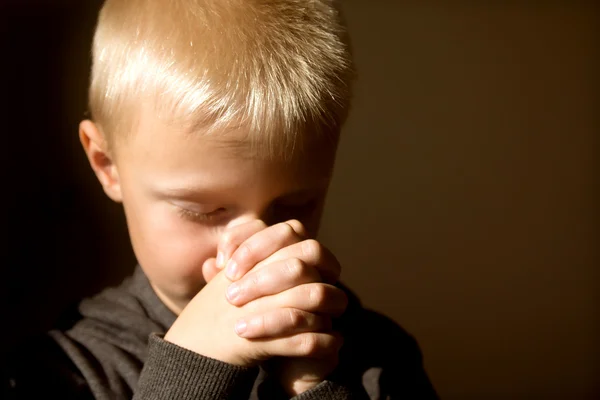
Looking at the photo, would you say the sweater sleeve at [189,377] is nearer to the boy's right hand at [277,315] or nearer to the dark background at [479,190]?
the boy's right hand at [277,315]

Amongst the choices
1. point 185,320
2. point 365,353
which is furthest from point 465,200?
point 185,320

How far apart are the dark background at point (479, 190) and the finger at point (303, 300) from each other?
74 centimetres

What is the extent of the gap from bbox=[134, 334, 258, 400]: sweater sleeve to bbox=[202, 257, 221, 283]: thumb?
75mm

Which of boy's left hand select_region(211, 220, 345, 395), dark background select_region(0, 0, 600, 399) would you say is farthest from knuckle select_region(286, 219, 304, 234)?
dark background select_region(0, 0, 600, 399)

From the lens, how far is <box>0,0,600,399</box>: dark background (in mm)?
1331

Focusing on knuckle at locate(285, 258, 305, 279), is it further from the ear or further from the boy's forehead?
the ear

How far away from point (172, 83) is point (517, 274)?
1023 mm

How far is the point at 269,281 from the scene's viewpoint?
59 centimetres

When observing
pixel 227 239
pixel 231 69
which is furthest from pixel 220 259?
pixel 231 69

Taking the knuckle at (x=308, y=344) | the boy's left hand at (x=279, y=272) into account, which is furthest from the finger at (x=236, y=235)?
the knuckle at (x=308, y=344)

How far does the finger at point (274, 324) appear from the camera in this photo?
0.58 m

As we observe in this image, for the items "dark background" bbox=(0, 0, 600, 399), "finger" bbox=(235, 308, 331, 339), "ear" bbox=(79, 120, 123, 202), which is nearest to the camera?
"finger" bbox=(235, 308, 331, 339)

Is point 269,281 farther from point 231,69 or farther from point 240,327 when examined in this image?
point 231,69

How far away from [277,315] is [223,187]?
4.8 inches
